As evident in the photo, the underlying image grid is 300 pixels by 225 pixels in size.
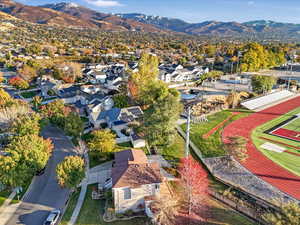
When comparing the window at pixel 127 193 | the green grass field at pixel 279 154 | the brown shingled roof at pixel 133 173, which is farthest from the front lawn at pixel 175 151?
the green grass field at pixel 279 154

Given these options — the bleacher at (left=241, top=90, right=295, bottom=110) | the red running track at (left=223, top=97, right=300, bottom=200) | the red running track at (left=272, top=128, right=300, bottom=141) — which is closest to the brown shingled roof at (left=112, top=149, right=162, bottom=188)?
the red running track at (left=223, top=97, right=300, bottom=200)

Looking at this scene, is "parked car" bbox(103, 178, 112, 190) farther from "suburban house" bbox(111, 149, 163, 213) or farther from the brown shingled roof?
"suburban house" bbox(111, 149, 163, 213)

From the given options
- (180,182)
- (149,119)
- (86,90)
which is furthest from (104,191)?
(86,90)

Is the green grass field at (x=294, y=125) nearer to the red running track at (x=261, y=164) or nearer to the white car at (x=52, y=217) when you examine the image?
the red running track at (x=261, y=164)

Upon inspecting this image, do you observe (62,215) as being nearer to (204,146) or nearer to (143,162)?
(143,162)

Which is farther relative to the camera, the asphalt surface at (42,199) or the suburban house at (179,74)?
the suburban house at (179,74)
